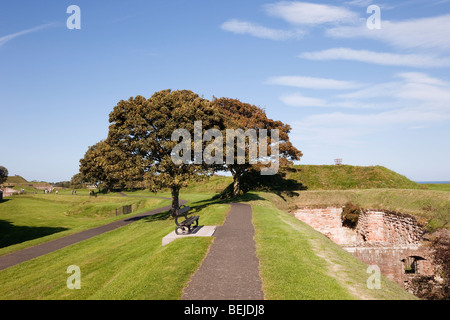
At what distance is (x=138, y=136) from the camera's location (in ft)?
77.7

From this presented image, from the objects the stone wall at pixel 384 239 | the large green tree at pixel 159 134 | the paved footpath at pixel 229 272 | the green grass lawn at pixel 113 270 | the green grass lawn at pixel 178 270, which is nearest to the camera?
the paved footpath at pixel 229 272

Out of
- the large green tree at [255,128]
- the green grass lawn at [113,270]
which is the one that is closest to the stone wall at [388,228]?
the large green tree at [255,128]

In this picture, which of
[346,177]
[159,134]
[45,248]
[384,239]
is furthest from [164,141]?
[346,177]

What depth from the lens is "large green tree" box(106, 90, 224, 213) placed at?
901 inches

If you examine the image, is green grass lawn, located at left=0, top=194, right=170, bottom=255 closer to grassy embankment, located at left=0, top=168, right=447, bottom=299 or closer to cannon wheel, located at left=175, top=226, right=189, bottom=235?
grassy embankment, located at left=0, top=168, right=447, bottom=299

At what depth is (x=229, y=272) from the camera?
9.16 meters

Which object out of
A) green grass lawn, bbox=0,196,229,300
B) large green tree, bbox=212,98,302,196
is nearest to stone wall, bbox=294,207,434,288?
large green tree, bbox=212,98,302,196

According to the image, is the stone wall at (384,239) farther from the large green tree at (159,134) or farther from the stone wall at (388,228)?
the large green tree at (159,134)

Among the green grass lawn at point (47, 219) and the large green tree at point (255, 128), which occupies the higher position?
the large green tree at point (255, 128)

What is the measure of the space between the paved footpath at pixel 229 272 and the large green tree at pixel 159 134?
988 centimetres

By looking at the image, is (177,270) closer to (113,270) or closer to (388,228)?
(113,270)

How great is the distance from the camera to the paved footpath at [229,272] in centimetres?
755

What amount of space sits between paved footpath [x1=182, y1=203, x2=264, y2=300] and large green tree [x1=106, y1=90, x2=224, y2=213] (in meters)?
9.88
